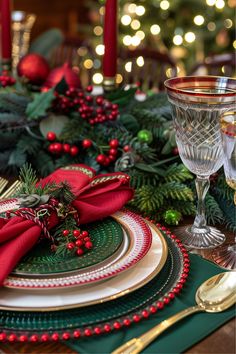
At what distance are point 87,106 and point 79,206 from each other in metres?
0.35

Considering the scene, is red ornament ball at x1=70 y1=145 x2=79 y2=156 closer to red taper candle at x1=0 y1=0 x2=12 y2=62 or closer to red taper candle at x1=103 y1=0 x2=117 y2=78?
red taper candle at x1=103 y1=0 x2=117 y2=78

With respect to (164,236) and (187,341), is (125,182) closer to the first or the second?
(164,236)

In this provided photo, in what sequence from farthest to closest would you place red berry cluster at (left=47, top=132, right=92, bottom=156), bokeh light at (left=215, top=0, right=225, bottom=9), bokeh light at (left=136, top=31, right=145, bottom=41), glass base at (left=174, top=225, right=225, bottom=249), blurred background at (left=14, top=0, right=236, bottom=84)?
1. bokeh light at (left=136, top=31, right=145, bottom=41)
2. blurred background at (left=14, top=0, right=236, bottom=84)
3. bokeh light at (left=215, top=0, right=225, bottom=9)
4. red berry cluster at (left=47, top=132, right=92, bottom=156)
5. glass base at (left=174, top=225, right=225, bottom=249)

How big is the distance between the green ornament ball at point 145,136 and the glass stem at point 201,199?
21 cm

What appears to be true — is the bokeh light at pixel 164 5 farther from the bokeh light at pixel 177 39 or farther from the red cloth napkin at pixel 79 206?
the red cloth napkin at pixel 79 206

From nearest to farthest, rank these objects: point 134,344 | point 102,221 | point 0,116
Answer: point 134,344 < point 102,221 < point 0,116

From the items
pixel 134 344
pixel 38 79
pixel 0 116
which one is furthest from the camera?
pixel 38 79

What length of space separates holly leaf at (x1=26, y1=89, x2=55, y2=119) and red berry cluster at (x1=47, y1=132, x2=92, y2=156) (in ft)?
0.15

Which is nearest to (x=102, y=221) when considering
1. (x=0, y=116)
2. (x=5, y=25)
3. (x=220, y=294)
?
(x=220, y=294)

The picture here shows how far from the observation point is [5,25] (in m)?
1.23

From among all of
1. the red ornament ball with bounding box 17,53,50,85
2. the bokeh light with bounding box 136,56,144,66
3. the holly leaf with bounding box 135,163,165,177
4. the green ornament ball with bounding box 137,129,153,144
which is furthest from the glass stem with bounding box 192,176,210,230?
the bokeh light with bounding box 136,56,144,66

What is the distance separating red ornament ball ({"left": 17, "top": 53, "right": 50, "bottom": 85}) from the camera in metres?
1.20

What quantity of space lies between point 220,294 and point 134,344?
119 mm

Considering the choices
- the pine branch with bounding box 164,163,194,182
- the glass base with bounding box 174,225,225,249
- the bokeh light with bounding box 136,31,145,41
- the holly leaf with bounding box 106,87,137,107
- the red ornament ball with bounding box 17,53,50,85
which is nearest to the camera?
Result: the glass base with bounding box 174,225,225,249
